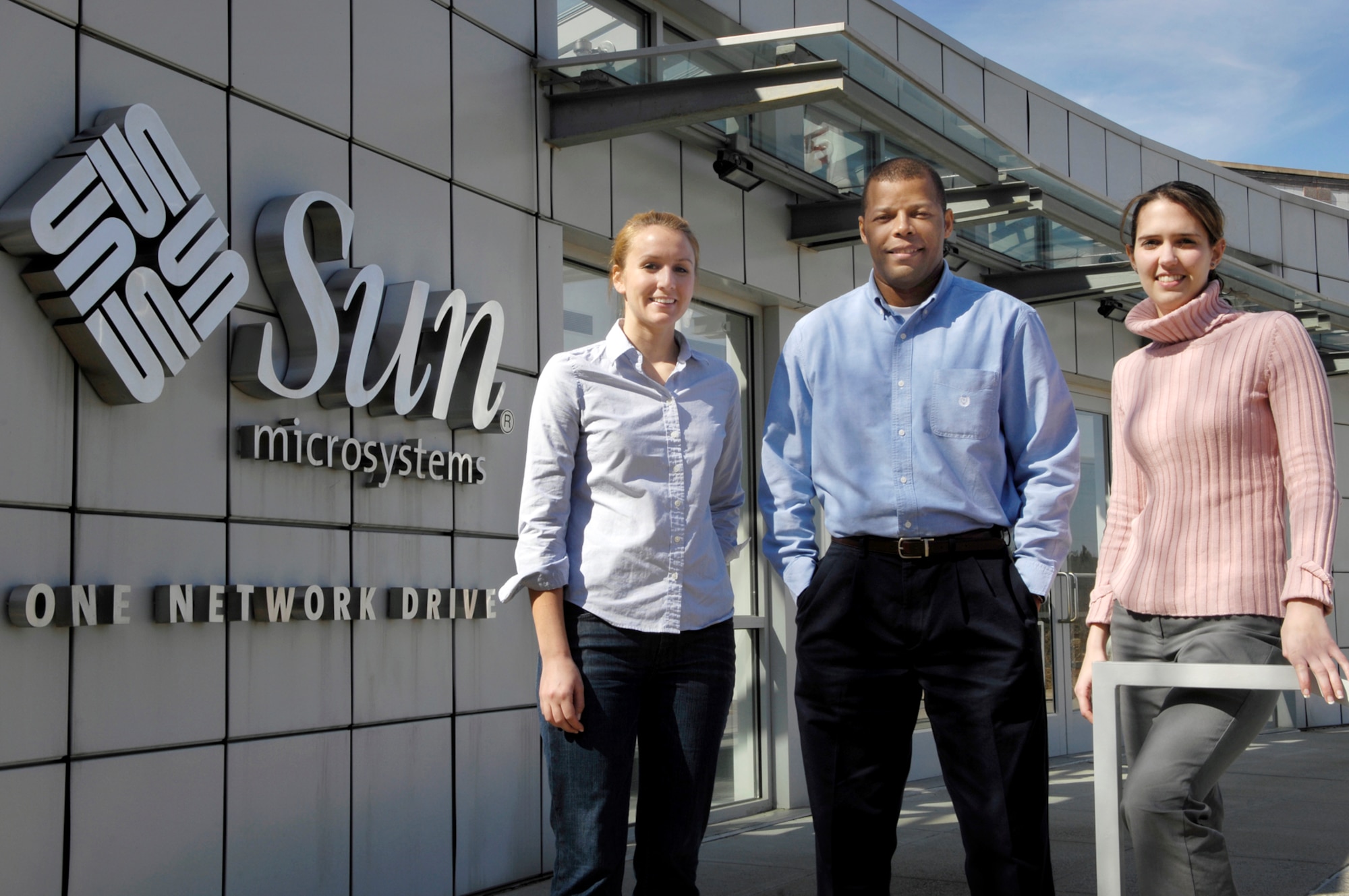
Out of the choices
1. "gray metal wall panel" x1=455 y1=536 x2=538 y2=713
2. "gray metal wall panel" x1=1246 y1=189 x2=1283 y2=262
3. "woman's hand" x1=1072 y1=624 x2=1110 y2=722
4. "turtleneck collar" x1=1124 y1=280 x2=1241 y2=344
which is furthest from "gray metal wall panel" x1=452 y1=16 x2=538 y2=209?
"gray metal wall panel" x1=1246 y1=189 x2=1283 y2=262

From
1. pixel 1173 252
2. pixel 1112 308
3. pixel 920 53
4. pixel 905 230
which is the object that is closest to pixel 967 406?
pixel 905 230

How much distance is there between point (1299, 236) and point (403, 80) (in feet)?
38.9

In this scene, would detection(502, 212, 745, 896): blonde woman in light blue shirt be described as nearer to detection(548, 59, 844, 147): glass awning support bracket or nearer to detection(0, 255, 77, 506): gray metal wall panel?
detection(0, 255, 77, 506): gray metal wall panel

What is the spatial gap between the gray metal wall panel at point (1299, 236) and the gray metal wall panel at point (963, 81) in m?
5.81

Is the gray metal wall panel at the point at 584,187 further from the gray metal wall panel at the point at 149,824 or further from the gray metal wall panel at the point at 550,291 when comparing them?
the gray metal wall panel at the point at 149,824

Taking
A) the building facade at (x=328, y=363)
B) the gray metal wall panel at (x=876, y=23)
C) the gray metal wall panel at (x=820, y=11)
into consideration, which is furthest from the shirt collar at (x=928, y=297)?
the gray metal wall panel at (x=876, y=23)

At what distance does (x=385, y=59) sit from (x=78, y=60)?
1464mm

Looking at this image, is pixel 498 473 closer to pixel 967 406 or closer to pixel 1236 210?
pixel 967 406

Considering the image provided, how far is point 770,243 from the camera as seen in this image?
303 inches

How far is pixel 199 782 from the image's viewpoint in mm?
4336

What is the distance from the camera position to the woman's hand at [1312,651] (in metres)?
2.53

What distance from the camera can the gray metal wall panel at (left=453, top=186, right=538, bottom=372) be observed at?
18.6ft

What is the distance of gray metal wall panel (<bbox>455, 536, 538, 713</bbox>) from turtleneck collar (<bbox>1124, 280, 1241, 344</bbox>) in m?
3.23

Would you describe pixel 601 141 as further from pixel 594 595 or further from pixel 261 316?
pixel 594 595
